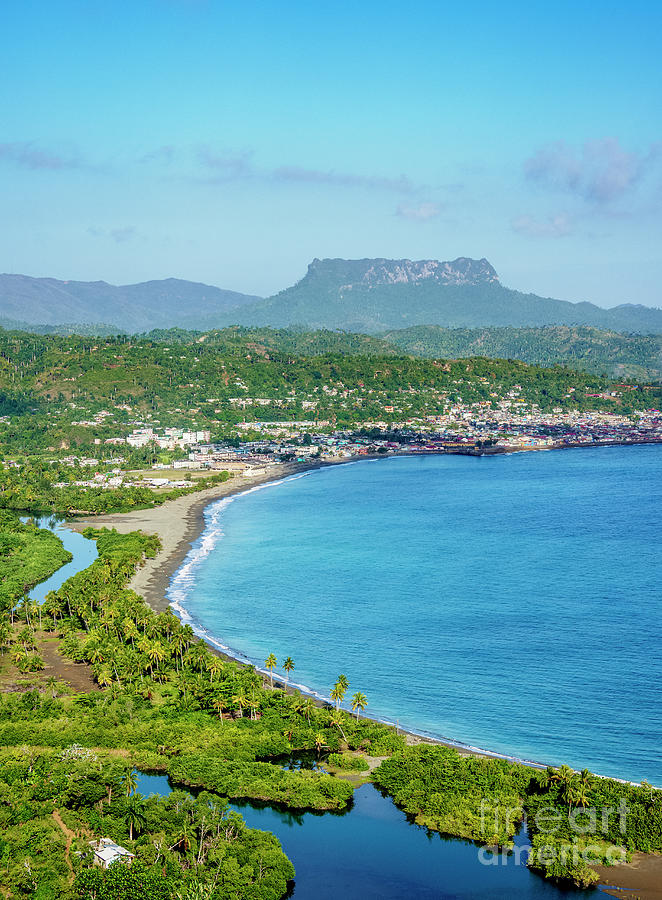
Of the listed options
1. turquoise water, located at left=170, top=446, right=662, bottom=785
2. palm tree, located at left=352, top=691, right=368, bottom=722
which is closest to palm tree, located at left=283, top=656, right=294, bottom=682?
turquoise water, located at left=170, top=446, right=662, bottom=785

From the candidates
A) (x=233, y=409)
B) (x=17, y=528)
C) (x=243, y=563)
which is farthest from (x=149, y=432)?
(x=243, y=563)

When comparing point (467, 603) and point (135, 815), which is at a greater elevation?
point (467, 603)

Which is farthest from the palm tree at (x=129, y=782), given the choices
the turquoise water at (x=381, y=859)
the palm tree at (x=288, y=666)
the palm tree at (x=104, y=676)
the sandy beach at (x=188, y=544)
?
the palm tree at (x=288, y=666)

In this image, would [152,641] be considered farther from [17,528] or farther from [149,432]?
[149,432]

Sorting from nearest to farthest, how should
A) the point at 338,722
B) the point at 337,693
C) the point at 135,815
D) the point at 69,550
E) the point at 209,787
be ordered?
the point at 135,815
the point at 209,787
the point at 338,722
the point at 337,693
the point at 69,550

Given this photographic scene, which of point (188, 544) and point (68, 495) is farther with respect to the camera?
point (68, 495)

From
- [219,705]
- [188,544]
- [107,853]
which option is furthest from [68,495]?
[107,853]

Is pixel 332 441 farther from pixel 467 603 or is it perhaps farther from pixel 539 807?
pixel 539 807
